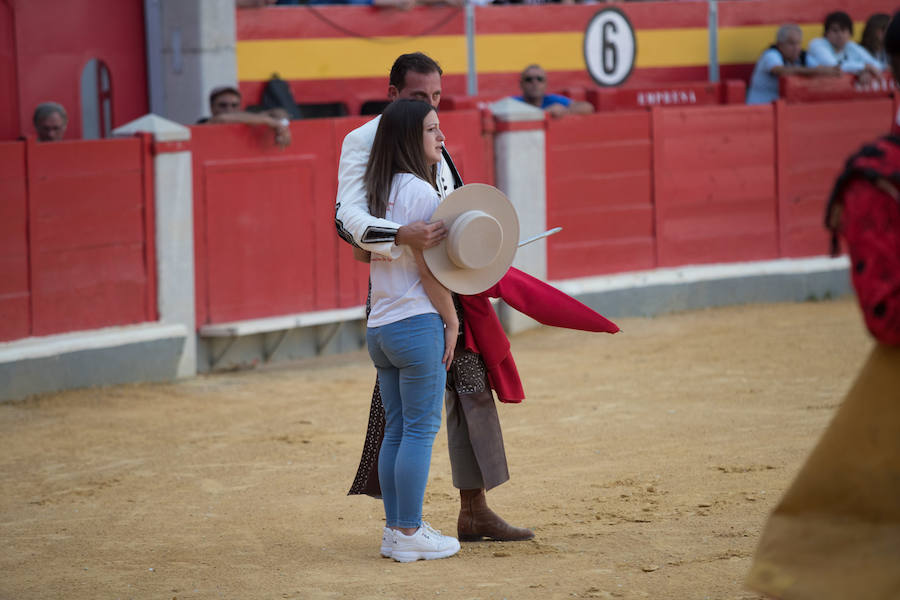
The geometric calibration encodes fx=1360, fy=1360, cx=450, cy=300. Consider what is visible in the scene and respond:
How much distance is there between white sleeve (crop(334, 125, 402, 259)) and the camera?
377 cm

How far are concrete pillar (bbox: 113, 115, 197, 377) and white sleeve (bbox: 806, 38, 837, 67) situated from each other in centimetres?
580

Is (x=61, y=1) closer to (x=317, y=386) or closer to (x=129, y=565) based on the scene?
(x=317, y=386)

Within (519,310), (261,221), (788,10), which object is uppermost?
(788,10)

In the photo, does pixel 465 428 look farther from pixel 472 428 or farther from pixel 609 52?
pixel 609 52

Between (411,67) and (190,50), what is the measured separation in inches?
226

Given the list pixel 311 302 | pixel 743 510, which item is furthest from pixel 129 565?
pixel 311 302

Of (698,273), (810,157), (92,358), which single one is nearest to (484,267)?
(92,358)

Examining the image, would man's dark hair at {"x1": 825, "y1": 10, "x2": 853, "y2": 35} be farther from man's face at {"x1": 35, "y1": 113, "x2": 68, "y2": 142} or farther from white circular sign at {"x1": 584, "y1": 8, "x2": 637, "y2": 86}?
man's face at {"x1": 35, "y1": 113, "x2": 68, "y2": 142}

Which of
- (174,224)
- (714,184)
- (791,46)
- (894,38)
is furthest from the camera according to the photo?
(791,46)

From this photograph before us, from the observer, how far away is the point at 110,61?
9578mm

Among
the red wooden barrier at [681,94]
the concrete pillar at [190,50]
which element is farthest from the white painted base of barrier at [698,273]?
the concrete pillar at [190,50]

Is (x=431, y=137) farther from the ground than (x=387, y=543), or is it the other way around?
(x=431, y=137)

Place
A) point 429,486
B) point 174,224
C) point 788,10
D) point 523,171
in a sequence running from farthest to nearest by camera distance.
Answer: point 788,10
point 523,171
point 174,224
point 429,486

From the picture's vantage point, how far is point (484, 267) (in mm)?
3924
